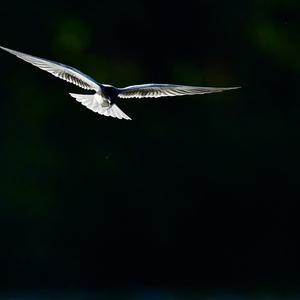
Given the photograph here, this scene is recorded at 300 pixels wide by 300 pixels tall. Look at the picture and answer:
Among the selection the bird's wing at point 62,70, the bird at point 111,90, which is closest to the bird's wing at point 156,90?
the bird at point 111,90

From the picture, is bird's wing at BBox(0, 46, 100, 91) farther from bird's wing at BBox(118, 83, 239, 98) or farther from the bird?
bird's wing at BBox(118, 83, 239, 98)

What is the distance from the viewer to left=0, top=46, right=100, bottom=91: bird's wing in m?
5.06

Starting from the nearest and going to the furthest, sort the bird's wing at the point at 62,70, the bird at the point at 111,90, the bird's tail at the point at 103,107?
the bird's wing at the point at 62,70, the bird at the point at 111,90, the bird's tail at the point at 103,107

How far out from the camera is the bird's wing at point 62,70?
5059mm

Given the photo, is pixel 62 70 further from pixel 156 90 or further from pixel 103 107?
pixel 156 90

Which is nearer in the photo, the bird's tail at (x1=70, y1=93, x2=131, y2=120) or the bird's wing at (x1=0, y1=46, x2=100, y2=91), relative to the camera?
the bird's wing at (x1=0, y1=46, x2=100, y2=91)

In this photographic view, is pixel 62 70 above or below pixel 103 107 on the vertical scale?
above

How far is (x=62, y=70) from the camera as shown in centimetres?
539

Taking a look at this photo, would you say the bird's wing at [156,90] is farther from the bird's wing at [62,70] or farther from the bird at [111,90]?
the bird's wing at [62,70]

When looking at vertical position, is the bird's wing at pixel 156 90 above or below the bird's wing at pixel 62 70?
below

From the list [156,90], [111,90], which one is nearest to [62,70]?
[111,90]

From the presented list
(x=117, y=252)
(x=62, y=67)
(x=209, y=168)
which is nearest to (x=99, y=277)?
(x=117, y=252)

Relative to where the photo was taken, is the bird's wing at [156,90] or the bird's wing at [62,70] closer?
the bird's wing at [62,70]

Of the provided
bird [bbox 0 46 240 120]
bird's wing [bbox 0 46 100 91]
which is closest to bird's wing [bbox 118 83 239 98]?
bird [bbox 0 46 240 120]
